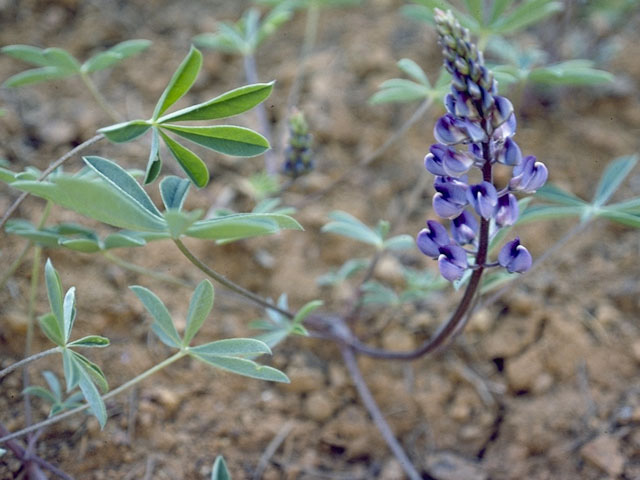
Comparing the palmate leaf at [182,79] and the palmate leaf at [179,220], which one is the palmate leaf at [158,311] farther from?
the palmate leaf at [182,79]

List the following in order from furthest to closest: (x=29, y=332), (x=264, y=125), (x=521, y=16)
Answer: (x=264, y=125) < (x=521, y=16) < (x=29, y=332)

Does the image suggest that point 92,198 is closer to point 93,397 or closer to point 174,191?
point 174,191

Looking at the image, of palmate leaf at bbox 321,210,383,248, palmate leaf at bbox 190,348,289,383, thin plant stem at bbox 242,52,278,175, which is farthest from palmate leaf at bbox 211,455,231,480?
thin plant stem at bbox 242,52,278,175

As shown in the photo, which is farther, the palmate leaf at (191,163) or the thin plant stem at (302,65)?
the thin plant stem at (302,65)

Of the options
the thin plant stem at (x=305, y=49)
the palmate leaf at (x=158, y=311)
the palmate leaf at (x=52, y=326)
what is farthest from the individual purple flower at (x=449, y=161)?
the thin plant stem at (x=305, y=49)

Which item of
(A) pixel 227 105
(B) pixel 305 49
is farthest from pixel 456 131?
(B) pixel 305 49

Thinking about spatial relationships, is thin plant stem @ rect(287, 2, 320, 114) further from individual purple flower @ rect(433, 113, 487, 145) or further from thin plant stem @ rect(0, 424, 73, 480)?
thin plant stem @ rect(0, 424, 73, 480)
